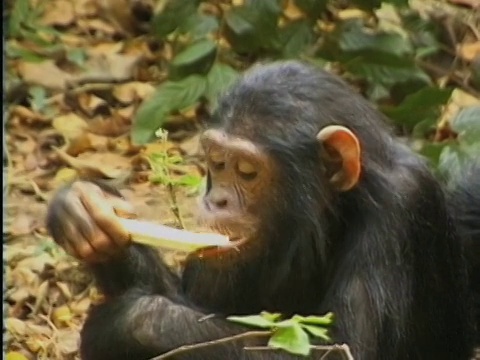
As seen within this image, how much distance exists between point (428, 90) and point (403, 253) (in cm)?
53

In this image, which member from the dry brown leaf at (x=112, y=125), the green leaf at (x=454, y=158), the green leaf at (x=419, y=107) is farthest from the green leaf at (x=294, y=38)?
the dry brown leaf at (x=112, y=125)

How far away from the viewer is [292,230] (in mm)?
1845

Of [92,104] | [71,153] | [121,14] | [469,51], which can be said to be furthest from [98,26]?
[469,51]

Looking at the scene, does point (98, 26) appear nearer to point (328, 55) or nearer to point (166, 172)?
point (328, 55)

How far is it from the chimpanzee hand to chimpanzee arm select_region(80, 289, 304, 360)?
93 mm

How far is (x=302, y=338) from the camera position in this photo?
1.50 metres

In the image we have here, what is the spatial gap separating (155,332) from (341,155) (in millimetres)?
362

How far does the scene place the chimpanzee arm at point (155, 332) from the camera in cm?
177

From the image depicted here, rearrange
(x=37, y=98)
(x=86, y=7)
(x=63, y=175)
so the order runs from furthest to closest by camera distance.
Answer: (x=86, y=7) → (x=37, y=98) → (x=63, y=175)

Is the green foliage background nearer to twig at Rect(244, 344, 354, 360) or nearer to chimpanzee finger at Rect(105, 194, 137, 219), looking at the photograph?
chimpanzee finger at Rect(105, 194, 137, 219)

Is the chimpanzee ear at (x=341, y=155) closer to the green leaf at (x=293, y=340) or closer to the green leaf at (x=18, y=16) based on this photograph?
the green leaf at (x=293, y=340)

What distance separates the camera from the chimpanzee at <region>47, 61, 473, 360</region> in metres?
1.79

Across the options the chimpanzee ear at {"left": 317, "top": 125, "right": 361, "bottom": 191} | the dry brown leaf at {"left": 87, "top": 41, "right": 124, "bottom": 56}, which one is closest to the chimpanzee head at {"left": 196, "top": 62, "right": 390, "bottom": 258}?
the chimpanzee ear at {"left": 317, "top": 125, "right": 361, "bottom": 191}

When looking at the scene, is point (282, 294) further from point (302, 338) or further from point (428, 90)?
point (428, 90)
